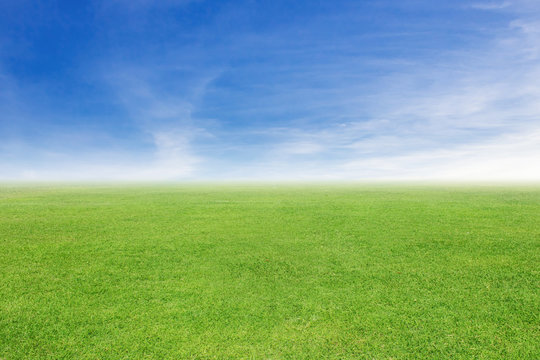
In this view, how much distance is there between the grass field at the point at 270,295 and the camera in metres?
3.51

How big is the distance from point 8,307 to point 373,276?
721 cm

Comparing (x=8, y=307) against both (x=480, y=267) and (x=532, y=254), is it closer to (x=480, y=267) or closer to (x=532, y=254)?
(x=480, y=267)

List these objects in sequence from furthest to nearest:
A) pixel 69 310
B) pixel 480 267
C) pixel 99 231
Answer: pixel 99 231 → pixel 480 267 → pixel 69 310

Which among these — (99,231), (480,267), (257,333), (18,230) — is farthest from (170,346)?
(18,230)

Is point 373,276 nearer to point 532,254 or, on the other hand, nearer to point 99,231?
point 532,254

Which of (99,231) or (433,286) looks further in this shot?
(99,231)

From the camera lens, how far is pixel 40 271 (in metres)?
5.98

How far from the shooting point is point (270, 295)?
4.86m

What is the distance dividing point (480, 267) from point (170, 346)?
23.5 ft

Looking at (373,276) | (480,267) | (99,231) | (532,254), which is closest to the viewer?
(373,276)

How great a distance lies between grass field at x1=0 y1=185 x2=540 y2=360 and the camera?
11.5 feet

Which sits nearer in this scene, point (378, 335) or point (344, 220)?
point (378, 335)

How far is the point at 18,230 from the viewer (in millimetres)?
9906

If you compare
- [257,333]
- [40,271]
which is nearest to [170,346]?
[257,333]
